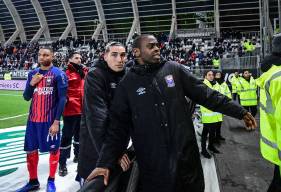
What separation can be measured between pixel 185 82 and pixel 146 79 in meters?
0.31

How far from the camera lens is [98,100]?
2934 millimetres

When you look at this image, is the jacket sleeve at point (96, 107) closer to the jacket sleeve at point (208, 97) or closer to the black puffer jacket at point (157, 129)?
the black puffer jacket at point (157, 129)

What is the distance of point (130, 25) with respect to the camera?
4428 centimetres

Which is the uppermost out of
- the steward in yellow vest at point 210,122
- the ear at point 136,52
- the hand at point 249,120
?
the ear at point 136,52

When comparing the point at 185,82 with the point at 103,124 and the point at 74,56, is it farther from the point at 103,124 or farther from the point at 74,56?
the point at 74,56

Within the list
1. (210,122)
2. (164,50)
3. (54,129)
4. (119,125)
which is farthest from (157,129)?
(164,50)

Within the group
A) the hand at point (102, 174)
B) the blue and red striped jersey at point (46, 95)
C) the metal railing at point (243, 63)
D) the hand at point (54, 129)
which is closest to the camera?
the hand at point (102, 174)

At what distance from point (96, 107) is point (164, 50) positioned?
95.6ft

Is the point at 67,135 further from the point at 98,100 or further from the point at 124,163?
the point at 124,163

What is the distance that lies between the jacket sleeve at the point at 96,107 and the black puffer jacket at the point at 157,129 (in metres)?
0.19

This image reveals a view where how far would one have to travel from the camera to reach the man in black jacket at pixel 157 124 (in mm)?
2555

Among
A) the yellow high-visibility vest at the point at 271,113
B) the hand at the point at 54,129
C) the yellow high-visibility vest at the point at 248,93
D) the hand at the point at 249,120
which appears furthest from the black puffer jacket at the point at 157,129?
the yellow high-visibility vest at the point at 248,93

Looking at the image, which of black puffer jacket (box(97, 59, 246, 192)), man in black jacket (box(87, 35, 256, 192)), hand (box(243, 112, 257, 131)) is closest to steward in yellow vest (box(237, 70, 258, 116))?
hand (box(243, 112, 257, 131))

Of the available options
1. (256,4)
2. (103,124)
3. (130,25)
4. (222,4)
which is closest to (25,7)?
(130,25)
